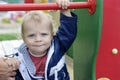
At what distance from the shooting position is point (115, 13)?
1.04 m

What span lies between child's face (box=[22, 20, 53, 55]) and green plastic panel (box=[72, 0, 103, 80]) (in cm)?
16

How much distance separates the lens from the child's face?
1.09 meters

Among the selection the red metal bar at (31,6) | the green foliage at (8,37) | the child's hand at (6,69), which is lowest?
the green foliage at (8,37)

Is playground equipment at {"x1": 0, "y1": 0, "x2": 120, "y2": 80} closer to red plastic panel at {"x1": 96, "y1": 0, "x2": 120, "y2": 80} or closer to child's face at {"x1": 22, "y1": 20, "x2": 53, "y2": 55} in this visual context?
red plastic panel at {"x1": 96, "y1": 0, "x2": 120, "y2": 80}

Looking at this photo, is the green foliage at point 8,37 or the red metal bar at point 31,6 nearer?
the red metal bar at point 31,6

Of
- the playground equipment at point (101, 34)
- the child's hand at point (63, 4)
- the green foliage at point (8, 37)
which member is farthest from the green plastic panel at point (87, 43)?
the green foliage at point (8, 37)

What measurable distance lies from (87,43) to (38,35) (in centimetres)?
23

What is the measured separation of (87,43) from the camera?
121 centimetres

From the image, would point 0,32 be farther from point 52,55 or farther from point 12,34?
point 52,55

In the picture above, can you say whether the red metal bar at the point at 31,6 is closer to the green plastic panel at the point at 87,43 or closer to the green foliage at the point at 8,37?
the green plastic panel at the point at 87,43

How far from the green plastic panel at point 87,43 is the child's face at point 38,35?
16 centimetres

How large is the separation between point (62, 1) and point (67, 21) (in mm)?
89

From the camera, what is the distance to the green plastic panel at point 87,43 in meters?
1.07

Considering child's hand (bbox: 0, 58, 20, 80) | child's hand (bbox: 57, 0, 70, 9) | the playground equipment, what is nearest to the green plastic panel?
the playground equipment
